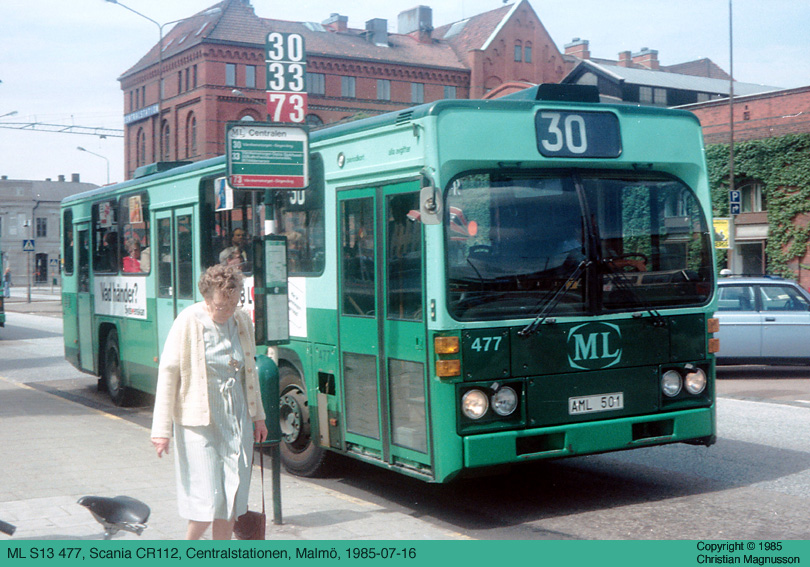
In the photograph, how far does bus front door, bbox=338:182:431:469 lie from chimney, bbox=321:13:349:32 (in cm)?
6687

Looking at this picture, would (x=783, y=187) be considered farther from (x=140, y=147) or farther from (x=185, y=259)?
(x=140, y=147)

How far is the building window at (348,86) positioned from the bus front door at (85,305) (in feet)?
184

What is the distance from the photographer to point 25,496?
721 cm

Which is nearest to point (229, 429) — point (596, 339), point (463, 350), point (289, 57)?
point (463, 350)

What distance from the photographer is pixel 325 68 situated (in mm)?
68000

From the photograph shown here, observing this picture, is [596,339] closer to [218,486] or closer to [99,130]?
[218,486]

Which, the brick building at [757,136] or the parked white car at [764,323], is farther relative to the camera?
the brick building at [757,136]

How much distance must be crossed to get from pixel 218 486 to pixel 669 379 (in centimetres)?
350

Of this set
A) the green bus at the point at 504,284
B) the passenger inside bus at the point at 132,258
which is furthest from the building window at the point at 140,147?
the green bus at the point at 504,284

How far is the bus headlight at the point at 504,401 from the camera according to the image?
6.27m

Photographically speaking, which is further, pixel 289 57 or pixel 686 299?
pixel 289 57

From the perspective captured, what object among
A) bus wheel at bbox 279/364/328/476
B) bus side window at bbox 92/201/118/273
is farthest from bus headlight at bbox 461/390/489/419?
bus side window at bbox 92/201/118/273

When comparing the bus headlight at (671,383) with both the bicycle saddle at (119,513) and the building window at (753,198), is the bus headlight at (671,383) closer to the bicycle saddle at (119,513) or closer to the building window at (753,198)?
the bicycle saddle at (119,513)

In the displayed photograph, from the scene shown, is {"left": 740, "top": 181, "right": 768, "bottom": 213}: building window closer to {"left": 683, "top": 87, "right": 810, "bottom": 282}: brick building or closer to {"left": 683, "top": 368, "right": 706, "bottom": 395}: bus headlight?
{"left": 683, "top": 87, "right": 810, "bottom": 282}: brick building
